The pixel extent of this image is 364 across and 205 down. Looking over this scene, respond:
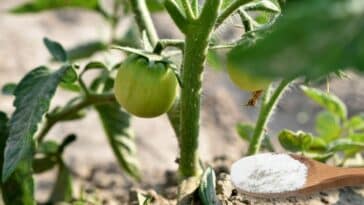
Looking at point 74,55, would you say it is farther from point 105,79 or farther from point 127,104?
point 127,104

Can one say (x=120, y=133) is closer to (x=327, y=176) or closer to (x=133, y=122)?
(x=327, y=176)

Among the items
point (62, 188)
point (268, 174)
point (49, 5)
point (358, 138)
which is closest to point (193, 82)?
point (268, 174)

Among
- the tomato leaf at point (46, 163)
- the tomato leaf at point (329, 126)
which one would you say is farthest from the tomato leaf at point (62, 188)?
the tomato leaf at point (329, 126)

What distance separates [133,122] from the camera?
10.2ft

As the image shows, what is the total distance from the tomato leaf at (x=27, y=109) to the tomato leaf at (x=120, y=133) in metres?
0.36

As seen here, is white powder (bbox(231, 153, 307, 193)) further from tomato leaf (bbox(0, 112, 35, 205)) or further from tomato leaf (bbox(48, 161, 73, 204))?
tomato leaf (bbox(48, 161, 73, 204))

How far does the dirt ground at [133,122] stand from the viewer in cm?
269

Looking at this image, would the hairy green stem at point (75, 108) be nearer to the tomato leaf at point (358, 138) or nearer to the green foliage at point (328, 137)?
the green foliage at point (328, 137)

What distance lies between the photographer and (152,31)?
1746 mm

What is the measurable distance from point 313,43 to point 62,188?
1.67 meters

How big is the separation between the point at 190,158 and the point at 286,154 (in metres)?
0.20

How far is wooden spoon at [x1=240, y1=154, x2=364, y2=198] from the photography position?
1502 mm

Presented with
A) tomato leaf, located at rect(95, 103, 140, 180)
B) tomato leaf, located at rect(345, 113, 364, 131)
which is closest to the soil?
tomato leaf, located at rect(95, 103, 140, 180)

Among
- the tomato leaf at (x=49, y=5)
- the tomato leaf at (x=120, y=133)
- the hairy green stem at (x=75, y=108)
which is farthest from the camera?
the tomato leaf at (x=49, y=5)
